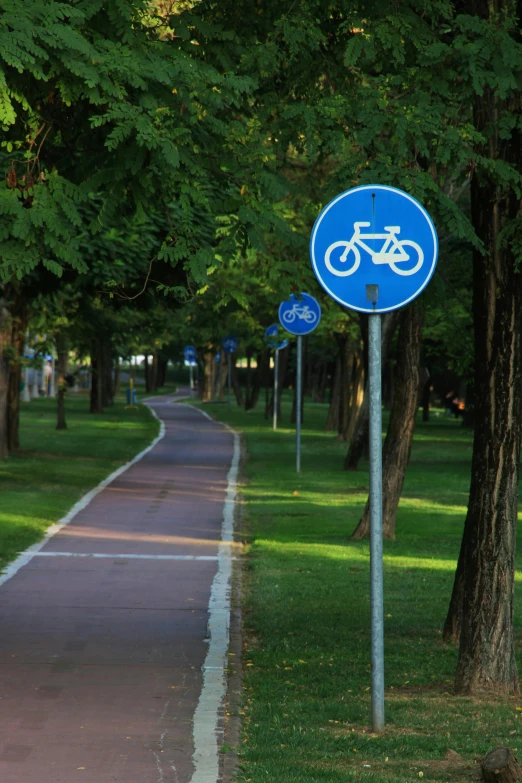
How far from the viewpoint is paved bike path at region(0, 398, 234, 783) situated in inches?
245

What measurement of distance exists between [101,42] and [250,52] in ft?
5.71

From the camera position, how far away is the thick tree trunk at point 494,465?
7.59 m

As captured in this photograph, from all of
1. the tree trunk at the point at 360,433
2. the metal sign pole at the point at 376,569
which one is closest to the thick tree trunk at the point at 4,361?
the tree trunk at the point at 360,433

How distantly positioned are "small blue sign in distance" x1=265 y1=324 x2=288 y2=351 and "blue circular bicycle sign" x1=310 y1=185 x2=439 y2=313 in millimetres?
25506

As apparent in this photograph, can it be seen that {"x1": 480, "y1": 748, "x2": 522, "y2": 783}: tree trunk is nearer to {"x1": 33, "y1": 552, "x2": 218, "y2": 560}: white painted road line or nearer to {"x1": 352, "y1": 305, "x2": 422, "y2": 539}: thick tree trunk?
{"x1": 33, "y1": 552, "x2": 218, "y2": 560}: white painted road line

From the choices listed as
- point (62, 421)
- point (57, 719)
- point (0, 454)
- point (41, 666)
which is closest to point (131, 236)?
point (0, 454)

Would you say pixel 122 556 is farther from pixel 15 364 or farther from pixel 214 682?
Answer: pixel 15 364

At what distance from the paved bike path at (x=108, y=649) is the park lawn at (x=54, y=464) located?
0.60 m

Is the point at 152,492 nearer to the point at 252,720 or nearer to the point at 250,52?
the point at 250,52

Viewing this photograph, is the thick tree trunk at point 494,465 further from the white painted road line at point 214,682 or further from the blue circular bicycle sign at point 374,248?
the white painted road line at point 214,682

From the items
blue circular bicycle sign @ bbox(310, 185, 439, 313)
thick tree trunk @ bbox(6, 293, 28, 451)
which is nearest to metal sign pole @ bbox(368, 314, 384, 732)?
blue circular bicycle sign @ bbox(310, 185, 439, 313)

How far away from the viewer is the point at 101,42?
7461 mm

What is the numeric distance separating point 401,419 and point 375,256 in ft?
28.0

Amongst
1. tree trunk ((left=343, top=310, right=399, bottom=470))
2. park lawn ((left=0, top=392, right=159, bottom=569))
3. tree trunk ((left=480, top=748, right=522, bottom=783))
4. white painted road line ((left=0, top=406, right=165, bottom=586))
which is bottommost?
white painted road line ((left=0, top=406, right=165, bottom=586))
